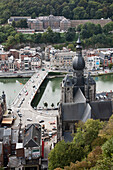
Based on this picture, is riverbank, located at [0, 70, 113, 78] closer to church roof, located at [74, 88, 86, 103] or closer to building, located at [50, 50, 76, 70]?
building, located at [50, 50, 76, 70]

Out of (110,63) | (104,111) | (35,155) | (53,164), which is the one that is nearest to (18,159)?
(35,155)

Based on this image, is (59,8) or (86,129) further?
(59,8)

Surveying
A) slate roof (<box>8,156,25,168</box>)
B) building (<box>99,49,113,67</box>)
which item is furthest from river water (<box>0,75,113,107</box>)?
slate roof (<box>8,156,25,168</box>)

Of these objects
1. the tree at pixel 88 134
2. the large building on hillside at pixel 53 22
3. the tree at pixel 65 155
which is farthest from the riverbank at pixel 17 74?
the tree at pixel 65 155

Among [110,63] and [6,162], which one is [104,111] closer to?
[6,162]

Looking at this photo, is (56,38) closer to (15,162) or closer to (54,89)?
(54,89)

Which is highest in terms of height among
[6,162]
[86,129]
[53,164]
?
[86,129]

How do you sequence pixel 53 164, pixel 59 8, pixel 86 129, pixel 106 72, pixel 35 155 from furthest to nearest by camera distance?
1. pixel 59 8
2. pixel 106 72
3. pixel 35 155
4. pixel 86 129
5. pixel 53 164
